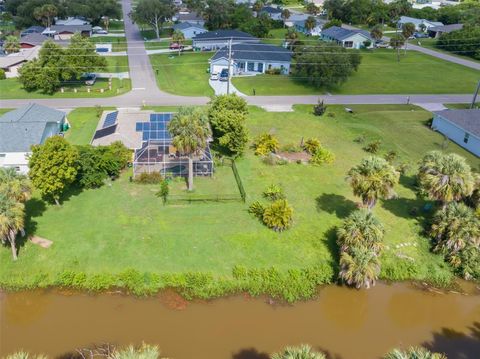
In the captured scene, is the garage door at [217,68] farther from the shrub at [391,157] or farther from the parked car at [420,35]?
the parked car at [420,35]

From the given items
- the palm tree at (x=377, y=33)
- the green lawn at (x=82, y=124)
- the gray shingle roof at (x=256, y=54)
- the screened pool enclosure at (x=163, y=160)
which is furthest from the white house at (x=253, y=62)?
the screened pool enclosure at (x=163, y=160)

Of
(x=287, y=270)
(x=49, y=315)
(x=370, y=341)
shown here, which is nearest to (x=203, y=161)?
(x=287, y=270)

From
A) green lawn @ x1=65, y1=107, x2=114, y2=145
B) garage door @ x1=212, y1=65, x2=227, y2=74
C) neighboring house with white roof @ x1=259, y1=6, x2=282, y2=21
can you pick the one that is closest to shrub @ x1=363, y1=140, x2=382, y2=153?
green lawn @ x1=65, y1=107, x2=114, y2=145

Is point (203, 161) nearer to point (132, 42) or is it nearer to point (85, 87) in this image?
point (85, 87)

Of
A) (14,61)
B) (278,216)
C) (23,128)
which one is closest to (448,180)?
(278,216)

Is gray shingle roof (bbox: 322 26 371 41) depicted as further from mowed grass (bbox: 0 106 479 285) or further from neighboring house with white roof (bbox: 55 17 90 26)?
mowed grass (bbox: 0 106 479 285)
